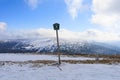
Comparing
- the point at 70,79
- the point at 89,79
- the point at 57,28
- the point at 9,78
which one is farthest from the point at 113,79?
the point at 57,28

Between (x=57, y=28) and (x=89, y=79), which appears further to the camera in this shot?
(x=57, y=28)

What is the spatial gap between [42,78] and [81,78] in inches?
108

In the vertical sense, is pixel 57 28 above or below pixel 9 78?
above

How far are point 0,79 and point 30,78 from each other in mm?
2070

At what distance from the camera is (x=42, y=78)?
15.5m

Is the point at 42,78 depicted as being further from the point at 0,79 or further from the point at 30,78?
the point at 0,79

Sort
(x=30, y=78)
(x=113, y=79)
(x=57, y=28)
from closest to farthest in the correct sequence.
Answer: (x=113, y=79) < (x=30, y=78) < (x=57, y=28)

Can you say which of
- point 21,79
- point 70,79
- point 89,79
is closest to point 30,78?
point 21,79

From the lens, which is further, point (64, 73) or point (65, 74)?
point (64, 73)

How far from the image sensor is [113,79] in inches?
578

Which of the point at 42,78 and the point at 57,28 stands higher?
the point at 57,28

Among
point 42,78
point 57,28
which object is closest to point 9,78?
point 42,78

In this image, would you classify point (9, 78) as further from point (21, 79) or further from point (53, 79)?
point (53, 79)

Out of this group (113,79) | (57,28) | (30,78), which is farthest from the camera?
(57,28)
